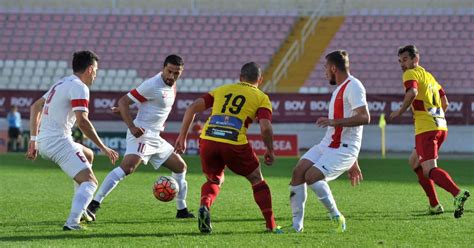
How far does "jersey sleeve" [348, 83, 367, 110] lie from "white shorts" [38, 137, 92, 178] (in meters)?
2.94

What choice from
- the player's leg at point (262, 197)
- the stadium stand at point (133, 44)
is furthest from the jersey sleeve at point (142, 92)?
the stadium stand at point (133, 44)

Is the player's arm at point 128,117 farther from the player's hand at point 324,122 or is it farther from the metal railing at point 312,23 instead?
the metal railing at point 312,23

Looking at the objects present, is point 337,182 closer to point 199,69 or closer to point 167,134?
point 167,134

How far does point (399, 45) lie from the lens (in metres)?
35.6

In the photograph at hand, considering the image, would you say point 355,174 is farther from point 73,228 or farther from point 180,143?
point 73,228

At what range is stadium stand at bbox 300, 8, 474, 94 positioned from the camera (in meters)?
34.2

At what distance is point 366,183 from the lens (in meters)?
17.8

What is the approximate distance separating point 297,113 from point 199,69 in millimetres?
5492

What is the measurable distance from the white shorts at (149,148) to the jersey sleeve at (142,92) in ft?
1.41

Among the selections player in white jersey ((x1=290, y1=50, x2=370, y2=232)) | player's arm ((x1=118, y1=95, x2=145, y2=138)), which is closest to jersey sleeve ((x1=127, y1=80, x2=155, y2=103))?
player's arm ((x1=118, y1=95, x2=145, y2=138))

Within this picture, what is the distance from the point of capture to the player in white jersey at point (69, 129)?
32.9ft

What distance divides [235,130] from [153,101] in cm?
222

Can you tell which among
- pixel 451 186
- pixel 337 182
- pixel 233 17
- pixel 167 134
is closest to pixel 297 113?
pixel 167 134

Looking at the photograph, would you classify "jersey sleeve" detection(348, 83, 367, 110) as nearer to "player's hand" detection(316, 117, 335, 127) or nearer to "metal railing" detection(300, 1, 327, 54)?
"player's hand" detection(316, 117, 335, 127)
